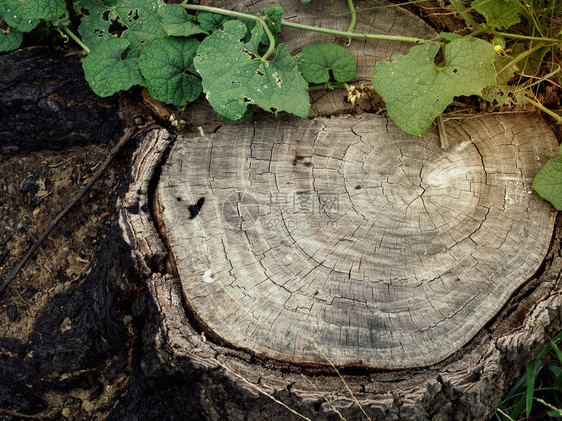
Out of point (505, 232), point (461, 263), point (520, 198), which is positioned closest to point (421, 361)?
point (461, 263)

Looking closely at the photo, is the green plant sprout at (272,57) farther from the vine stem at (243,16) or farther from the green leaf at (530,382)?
the green leaf at (530,382)

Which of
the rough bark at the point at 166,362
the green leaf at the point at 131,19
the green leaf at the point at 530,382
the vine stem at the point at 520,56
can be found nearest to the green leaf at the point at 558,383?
the green leaf at the point at 530,382

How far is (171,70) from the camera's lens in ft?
6.43

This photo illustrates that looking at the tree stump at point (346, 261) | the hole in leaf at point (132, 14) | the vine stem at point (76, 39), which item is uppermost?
the hole in leaf at point (132, 14)

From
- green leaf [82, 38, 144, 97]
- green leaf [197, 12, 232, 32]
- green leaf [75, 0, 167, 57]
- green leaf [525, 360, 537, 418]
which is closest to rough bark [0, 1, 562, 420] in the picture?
green leaf [525, 360, 537, 418]

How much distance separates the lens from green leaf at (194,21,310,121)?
72.2 inches

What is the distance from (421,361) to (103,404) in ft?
4.73

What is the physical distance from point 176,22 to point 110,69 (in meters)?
0.34

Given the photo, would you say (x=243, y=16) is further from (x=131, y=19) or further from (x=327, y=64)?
(x=131, y=19)

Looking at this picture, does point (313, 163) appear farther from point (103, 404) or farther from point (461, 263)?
point (103, 404)

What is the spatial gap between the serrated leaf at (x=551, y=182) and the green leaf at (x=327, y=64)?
0.84 meters

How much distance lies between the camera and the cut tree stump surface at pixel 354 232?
1.66m

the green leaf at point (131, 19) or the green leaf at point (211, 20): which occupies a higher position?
the green leaf at point (211, 20)

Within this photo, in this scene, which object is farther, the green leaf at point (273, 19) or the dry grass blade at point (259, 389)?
the green leaf at point (273, 19)
